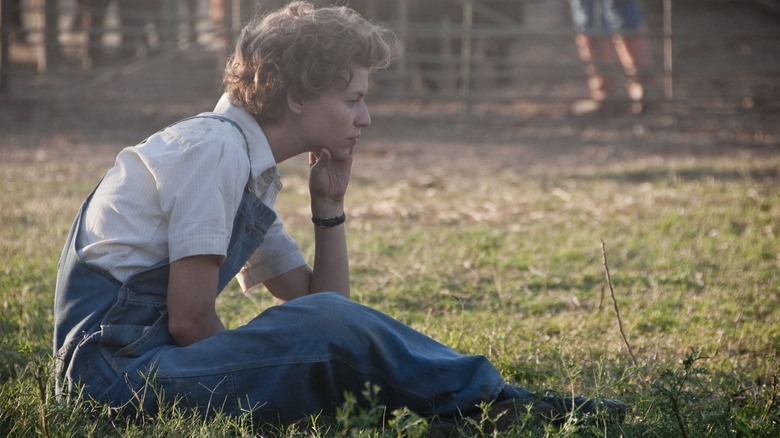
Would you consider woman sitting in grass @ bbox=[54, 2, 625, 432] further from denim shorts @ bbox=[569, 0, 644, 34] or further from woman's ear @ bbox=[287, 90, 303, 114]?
denim shorts @ bbox=[569, 0, 644, 34]

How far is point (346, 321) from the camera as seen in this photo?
98.7 inches

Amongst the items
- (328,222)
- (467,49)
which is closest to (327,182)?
(328,222)

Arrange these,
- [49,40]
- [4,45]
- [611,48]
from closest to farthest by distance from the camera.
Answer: [4,45], [611,48], [49,40]

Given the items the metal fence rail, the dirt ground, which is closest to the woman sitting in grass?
the dirt ground

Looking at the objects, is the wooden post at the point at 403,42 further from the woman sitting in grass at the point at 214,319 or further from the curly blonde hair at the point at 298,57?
the woman sitting in grass at the point at 214,319

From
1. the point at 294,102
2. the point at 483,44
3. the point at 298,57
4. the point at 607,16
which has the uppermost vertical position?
the point at 298,57

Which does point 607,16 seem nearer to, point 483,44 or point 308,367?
point 483,44

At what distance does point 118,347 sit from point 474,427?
920 millimetres

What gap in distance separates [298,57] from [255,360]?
84 cm

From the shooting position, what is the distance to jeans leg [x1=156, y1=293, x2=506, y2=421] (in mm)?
2500

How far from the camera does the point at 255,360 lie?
8.23 ft

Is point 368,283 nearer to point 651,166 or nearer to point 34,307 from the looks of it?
point 34,307

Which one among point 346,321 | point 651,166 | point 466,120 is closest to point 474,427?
point 346,321

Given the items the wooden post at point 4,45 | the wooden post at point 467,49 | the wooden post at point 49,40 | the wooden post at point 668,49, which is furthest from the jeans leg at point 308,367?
the wooden post at point 49,40
